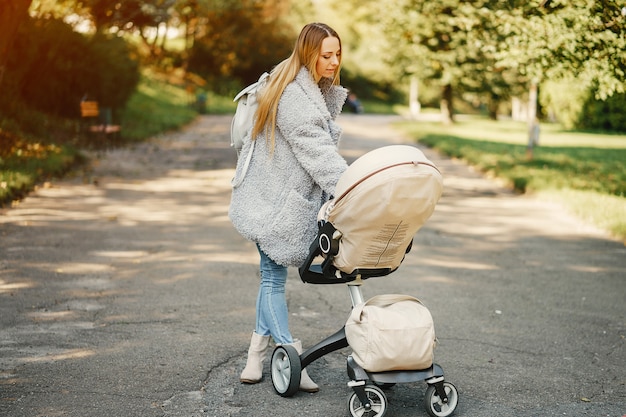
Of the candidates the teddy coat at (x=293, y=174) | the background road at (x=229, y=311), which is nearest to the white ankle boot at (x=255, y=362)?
the background road at (x=229, y=311)

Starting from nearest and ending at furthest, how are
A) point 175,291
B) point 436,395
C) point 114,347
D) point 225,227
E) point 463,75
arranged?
point 436,395 → point 114,347 → point 175,291 → point 225,227 → point 463,75

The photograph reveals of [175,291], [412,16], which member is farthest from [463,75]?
[175,291]

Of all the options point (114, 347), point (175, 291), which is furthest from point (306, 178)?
point (175, 291)

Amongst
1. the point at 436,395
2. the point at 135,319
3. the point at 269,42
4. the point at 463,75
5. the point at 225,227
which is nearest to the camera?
the point at 436,395

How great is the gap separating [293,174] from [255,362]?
3.63 ft

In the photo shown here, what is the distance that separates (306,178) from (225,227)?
213 inches

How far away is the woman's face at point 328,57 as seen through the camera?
157 inches

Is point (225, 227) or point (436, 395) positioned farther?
point (225, 227)

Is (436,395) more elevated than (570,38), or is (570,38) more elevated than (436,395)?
(570,38)

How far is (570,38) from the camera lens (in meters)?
10.7

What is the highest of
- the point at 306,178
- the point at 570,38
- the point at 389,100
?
the point at 570,38

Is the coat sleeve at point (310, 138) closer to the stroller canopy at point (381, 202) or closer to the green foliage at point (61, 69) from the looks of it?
the stroller canopy at point (381, 202)

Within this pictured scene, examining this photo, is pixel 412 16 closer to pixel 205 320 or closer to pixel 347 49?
pixel 205 320

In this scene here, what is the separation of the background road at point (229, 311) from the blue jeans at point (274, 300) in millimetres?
337
